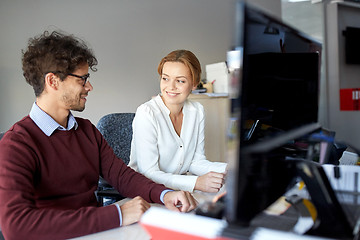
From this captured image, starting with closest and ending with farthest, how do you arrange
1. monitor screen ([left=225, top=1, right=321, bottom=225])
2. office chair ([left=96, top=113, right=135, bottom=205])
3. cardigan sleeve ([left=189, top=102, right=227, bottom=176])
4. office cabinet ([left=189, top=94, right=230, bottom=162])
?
monitor screen ([left=225, top=1, right=321, bottom=225])
cardigan sleeve ([left=189, top=102, right=227, bottom=176])
office chair ([left=96, top=113, right=135, bottom=205])
office cabinet ([left=189, top=94, right=230, bottom=162])

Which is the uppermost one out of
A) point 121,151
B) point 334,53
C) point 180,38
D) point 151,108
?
point 180,38

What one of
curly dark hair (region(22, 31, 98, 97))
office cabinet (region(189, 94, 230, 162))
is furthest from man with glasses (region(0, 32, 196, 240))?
office cabinet (region(189, 94, 230, 162))

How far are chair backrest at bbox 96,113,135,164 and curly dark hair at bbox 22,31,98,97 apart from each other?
0.72 meters

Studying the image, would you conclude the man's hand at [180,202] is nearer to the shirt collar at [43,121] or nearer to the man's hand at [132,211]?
the man's hand at [132,211]

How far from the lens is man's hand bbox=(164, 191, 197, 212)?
1.04 meters

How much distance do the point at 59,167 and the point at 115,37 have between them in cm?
316

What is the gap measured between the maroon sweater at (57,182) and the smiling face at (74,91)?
0.33 ft

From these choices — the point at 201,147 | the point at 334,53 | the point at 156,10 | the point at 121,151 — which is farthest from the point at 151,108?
the point at 156,10

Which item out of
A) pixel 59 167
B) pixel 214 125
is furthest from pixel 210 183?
pixel 214 125

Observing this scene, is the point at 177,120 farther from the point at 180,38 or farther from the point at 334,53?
the point at 180,38

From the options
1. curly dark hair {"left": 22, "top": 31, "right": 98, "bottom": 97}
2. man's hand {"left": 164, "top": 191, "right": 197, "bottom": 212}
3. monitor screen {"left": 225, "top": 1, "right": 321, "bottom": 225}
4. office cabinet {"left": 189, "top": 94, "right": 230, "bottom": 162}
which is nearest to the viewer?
monitor screen {"left": 225, "top": 1, "right": 321, "bottom": 225}

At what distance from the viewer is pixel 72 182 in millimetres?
1160

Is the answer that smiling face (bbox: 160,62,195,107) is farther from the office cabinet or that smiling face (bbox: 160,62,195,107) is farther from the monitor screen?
the office cabinet

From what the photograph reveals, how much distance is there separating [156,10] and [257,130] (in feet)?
13.1
